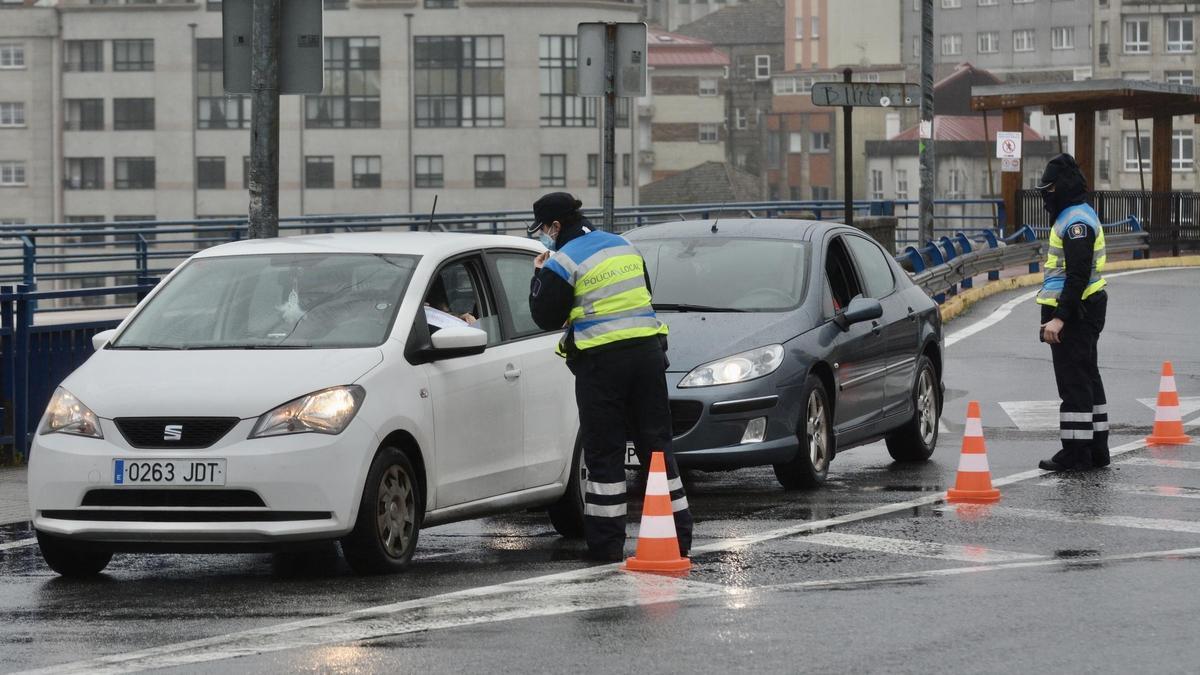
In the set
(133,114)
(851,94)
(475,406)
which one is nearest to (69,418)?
(475,406)

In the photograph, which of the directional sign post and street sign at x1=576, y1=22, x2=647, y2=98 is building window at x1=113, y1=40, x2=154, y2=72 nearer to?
the directional sign post

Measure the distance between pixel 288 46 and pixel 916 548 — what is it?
5.56 meters

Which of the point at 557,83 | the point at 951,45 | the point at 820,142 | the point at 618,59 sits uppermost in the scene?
the point at 951,45

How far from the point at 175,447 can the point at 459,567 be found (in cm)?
148

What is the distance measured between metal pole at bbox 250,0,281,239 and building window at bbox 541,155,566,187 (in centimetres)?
8091

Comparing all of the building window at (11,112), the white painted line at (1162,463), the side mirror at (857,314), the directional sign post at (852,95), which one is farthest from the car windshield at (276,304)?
the building window at (11,112)

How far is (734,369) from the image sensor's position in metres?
11.5

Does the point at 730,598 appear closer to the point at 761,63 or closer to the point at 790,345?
the point at 790,345

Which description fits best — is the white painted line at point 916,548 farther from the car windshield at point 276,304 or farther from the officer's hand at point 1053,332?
the officer's hand at point 1053,332

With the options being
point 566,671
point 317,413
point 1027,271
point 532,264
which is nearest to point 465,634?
point 566,671

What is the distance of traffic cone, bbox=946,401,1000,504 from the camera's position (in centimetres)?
1123

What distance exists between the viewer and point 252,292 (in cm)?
938

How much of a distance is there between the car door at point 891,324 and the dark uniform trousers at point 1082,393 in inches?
39.3

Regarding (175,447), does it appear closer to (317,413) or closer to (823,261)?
(317,413)
